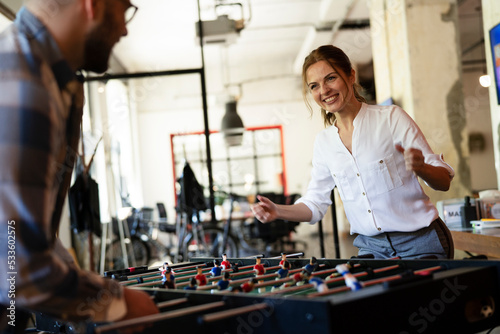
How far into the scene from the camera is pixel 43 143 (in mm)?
1064

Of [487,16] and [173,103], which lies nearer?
[487,16]

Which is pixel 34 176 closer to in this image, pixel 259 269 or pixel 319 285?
pixel 319 285

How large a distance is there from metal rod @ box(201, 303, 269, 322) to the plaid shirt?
23cm

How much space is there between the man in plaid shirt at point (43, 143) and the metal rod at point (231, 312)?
20cm

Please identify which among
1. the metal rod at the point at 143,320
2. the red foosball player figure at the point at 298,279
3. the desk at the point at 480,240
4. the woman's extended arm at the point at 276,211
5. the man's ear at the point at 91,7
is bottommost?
the desk at the point at 480,240

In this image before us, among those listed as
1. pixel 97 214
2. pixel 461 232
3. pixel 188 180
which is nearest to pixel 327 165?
pixel 461 232

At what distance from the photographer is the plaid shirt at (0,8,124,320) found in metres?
1.03

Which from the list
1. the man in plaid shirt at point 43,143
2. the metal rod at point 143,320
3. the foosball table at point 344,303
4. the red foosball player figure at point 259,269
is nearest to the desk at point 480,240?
the foosball table at point 344,303

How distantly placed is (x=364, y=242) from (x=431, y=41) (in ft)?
11.1

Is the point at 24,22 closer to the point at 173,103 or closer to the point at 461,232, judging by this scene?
the point at 461,232

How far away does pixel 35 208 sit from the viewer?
1.03 meters

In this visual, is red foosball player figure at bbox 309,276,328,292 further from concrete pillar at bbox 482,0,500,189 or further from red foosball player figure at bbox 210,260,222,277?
concrete pillar at bbox 482,0,500,189

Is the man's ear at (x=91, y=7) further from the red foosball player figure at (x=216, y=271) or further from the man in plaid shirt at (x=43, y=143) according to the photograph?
the red foosball player figure at (x=216, y=271)

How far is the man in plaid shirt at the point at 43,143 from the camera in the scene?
1.03 metres
